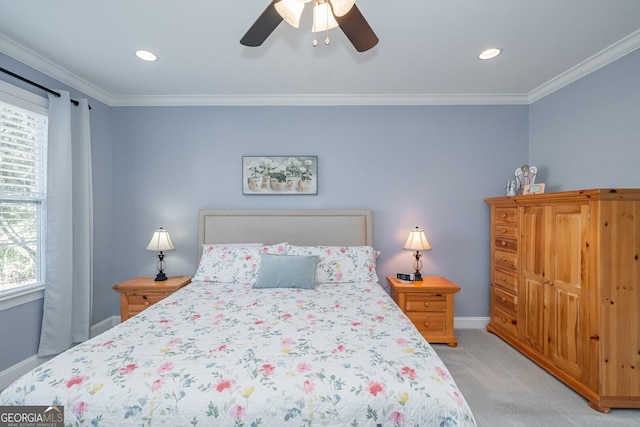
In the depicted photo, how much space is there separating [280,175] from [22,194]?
222 cm

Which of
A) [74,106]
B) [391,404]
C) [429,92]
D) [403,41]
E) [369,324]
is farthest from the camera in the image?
[429,92]

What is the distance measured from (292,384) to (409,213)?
2.53 m

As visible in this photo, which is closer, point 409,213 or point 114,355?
point 114,355

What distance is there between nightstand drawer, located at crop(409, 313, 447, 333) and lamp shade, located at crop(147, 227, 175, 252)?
102 inches

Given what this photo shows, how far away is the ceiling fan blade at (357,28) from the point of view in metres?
1.45

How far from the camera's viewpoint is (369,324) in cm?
175

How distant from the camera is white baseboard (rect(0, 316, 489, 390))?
2.24 metres

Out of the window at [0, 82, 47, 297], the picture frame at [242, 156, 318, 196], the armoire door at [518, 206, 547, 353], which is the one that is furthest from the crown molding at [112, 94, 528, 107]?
the armoire door at [518, 206, 547, 353]

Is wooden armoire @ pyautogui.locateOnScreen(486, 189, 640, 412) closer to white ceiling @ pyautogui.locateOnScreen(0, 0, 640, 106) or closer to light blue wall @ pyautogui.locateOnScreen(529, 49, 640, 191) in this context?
light blue wall @ pyautogui.locateOnScreen(529, 49, 640, 191)

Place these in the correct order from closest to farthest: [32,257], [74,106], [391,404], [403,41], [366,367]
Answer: [391,404] → [366,367] → [403,41] → [32,257] → [74,106]

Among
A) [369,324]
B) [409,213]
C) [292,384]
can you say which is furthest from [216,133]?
[292,384]

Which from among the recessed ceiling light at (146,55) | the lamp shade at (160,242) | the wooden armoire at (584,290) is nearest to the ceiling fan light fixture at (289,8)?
the recessed ceiling light at (146,55)

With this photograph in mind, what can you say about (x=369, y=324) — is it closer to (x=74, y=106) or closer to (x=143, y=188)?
→ (x=143, y=188)

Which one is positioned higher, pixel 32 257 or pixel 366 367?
pixel 32 257
